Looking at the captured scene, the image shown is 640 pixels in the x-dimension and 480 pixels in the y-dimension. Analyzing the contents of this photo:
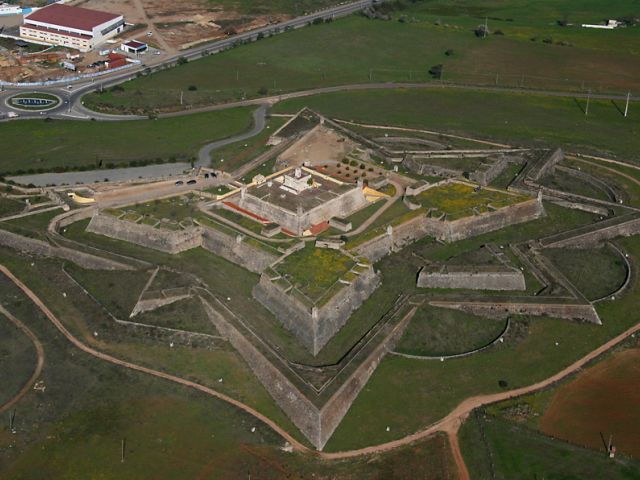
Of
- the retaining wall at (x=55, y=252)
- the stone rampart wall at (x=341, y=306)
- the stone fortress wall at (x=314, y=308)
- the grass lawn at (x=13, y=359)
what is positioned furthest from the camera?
the retaining wall at (x=55, y=252)

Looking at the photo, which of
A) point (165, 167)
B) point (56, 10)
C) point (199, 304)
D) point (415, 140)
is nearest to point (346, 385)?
point (199, 304)

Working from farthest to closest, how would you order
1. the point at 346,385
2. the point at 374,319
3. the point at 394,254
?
the point at 394,254, the point at 374,319, the point at 346,385

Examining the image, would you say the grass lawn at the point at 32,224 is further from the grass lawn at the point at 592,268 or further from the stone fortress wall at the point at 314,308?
the grass lawn at the point at 592,268

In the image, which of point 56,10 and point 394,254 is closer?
point 394,254

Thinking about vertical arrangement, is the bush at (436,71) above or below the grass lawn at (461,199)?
below

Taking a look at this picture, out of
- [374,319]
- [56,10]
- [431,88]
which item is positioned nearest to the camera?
[374,319]

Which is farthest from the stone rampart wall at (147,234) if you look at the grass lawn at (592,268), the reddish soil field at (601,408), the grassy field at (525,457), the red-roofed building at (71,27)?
the red-roofed building at (71,27)

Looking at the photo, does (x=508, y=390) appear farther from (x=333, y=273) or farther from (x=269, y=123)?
(x=269, y=123)
